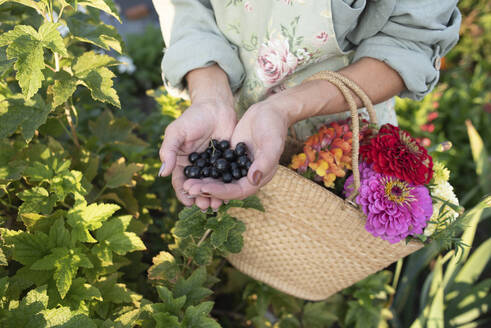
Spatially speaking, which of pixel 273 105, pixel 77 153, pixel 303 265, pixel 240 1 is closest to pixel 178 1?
pixel 240 1

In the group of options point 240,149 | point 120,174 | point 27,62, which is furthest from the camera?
point 120,174

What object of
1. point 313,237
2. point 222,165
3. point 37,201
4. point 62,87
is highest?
point 62,87

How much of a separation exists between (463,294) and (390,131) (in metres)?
0.95

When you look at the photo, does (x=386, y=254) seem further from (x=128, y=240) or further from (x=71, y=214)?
(x=71, y=214)

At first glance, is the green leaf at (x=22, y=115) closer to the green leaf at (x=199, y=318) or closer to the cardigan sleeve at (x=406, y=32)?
the green leaf at (x=199, y=318)

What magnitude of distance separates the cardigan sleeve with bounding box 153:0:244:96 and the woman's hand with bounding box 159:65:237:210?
0.04m

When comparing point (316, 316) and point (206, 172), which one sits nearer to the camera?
point (206, 172)

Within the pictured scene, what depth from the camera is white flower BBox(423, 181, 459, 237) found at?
108 cm

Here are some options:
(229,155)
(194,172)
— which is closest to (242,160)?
(229,155)

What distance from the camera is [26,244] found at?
967 mm

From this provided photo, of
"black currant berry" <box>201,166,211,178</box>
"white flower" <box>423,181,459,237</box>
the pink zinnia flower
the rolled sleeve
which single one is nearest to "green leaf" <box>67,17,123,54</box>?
"black currant berry" <box>201,166,211,178</box>

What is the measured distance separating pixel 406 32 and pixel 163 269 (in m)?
1.05

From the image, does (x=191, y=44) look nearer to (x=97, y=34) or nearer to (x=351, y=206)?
(x=97, y=34)

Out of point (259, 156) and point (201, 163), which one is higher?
point (259, 156)
